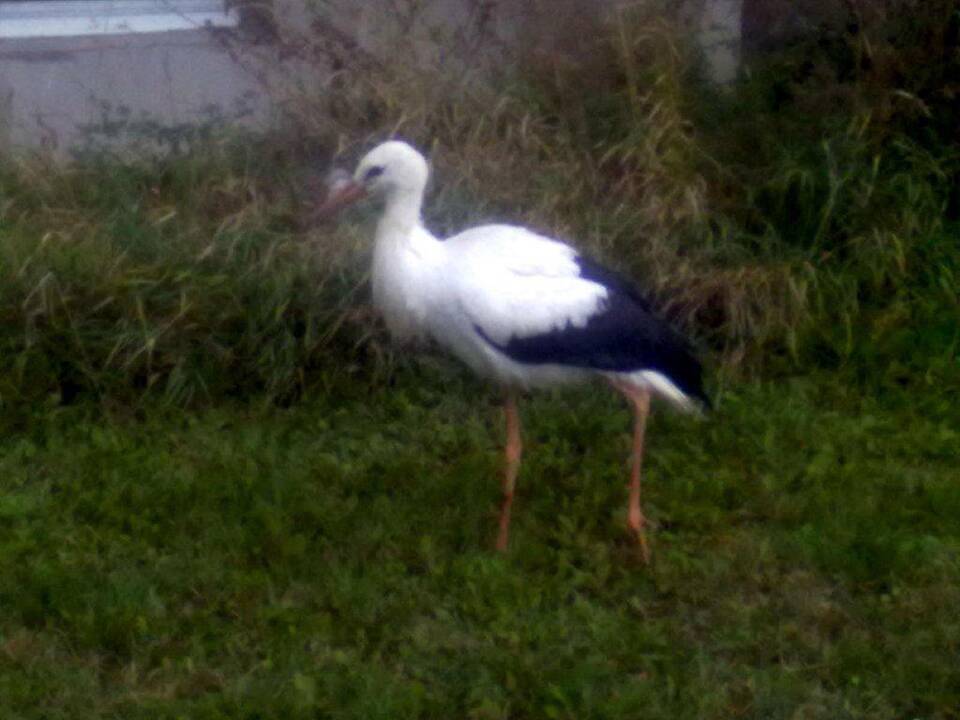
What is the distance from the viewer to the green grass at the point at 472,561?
17.4 feet

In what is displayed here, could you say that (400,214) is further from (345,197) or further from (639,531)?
(639,531)

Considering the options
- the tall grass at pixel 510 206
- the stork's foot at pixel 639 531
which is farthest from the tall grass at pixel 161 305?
the stork's foot at pixel 639 531

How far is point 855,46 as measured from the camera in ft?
27.9

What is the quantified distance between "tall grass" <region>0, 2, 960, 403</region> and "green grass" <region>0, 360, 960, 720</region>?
10.1 inches

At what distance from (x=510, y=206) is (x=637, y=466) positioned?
201 centimetres

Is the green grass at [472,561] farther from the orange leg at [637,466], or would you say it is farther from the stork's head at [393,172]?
the stork's head at [393,172]

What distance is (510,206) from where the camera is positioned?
804 cm

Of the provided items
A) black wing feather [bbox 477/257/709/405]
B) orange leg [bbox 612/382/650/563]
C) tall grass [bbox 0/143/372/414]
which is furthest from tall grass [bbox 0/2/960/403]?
orange leg [bbox 612/382/650/563]

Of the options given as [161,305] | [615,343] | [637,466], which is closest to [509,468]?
[637,466]

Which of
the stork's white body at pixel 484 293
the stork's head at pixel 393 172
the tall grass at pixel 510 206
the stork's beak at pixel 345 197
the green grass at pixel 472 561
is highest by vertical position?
the stork's head at pixel 393 172

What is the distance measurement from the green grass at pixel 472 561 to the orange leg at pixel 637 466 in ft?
0.19

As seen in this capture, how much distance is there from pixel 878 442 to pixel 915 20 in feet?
7.54

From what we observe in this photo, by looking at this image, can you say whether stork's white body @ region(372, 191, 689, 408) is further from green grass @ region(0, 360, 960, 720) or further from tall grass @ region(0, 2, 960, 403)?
tall grass @ region(0, 2, 960, 403)

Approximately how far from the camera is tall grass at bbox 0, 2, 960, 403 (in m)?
7.40
